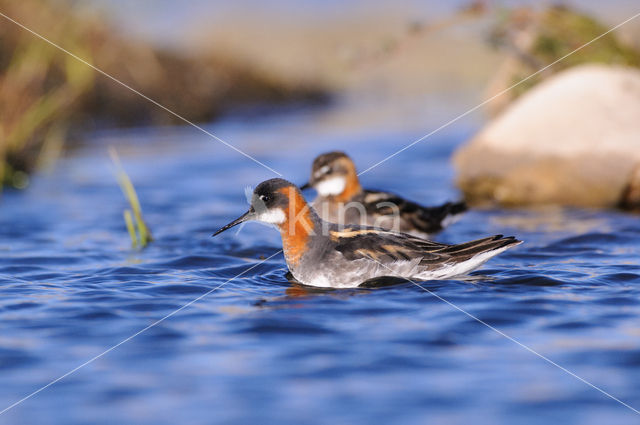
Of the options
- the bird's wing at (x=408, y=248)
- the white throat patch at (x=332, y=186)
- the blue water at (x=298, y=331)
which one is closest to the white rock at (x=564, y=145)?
the blue water at (x=298, y=331)

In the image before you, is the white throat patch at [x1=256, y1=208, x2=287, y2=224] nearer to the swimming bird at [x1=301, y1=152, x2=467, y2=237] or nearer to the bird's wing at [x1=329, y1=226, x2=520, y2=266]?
the bird's wing at [x1=329, y1=226, x2=520, y2=266]

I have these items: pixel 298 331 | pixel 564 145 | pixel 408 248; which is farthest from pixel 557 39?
pixel 298 331

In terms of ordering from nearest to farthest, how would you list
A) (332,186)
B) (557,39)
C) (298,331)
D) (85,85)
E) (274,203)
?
1. (298,331)
2. (274,203)
3. (332,186)
4. (557,39)
5. (85,85)

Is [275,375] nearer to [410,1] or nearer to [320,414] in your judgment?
[320,414]

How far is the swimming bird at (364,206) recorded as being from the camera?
884cm

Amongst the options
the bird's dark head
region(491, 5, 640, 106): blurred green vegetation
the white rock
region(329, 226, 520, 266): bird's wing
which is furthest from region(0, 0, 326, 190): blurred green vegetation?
region(329, 226, 520, 266): bird's wing

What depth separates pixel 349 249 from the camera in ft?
22.8

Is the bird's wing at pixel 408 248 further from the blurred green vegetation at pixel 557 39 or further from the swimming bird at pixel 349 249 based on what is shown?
the blurred green vegetation at pixel 557 39

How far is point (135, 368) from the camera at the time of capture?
5.15 meters

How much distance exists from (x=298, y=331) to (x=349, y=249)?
131cm

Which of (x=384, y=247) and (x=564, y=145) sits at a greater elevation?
(x=564, y=145)

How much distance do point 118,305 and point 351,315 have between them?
1.70 meters

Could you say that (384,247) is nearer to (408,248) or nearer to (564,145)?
(408,248)

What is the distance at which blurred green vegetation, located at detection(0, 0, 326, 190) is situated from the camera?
39.7ft
